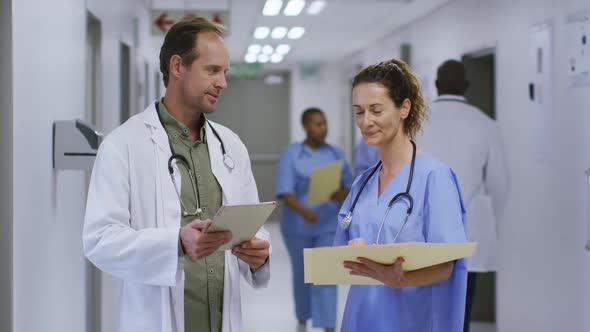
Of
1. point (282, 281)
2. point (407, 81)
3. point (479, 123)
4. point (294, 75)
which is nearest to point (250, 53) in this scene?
point (294, 75)

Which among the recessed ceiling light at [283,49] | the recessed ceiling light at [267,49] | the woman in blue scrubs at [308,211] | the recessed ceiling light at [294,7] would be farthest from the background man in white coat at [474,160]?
the recessed ceiling light at [267,49]

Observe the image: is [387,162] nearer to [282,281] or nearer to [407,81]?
[407,81]

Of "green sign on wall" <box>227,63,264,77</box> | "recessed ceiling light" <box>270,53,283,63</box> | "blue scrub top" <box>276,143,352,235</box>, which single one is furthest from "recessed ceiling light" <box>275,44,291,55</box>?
"blue scrub top" <box>276,143,352,235</box>

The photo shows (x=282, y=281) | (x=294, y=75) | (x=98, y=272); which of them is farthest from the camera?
(x=294, y=75)

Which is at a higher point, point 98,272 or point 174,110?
point 174,110

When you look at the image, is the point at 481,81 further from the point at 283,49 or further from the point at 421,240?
the point at 283,49

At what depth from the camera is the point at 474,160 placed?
419 centimetres

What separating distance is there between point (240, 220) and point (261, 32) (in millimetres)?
7436

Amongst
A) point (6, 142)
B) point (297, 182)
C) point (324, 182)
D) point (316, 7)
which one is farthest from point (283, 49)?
point (6, 142)

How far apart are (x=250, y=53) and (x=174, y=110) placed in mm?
9312

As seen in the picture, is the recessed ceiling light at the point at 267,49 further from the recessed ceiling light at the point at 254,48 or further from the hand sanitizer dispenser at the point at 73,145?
the hand sanitizer dispenser at the point at 73,145

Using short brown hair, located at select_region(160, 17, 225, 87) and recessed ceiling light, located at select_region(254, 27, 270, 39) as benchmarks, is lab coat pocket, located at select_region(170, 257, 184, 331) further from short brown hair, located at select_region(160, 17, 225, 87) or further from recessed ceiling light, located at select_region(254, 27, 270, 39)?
recessed ceiling light, located at select_region(254, 27, 270, 39)

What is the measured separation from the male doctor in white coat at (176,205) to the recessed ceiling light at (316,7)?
16.6 feet

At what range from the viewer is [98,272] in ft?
13.7
